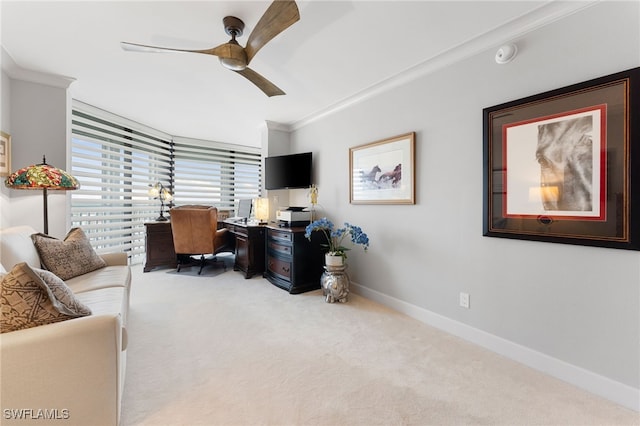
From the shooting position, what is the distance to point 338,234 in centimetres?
298

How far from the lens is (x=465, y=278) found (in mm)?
2166

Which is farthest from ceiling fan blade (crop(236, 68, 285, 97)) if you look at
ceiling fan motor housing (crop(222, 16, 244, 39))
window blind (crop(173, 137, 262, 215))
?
window blind (crop(173, 137, 262, 215))

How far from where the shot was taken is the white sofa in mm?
1020

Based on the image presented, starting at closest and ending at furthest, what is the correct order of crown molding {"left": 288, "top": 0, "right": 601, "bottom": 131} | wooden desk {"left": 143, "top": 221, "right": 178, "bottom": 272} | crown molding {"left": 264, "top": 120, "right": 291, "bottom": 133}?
crown molding {"left": 288, "top": 0, "right": 601, "bottom": 131}, wooden desk {"left": 143, "top": 221, "right": 178, "bottom": 272}, crown molding {"left": 264, "top": 120, "right": 291, "bottom": 133}

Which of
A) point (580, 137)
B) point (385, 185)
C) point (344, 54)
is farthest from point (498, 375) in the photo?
point (344, 54)

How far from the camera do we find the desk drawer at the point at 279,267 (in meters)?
3.26

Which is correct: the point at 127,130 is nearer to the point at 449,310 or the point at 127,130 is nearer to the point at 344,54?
the point at 344,54

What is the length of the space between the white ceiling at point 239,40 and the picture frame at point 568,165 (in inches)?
24.0

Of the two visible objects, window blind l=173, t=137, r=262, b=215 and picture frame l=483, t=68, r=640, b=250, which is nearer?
picture frame l=483, t=68, r=640, b=250

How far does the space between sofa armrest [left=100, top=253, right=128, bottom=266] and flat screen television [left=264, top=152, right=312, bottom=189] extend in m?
2.11

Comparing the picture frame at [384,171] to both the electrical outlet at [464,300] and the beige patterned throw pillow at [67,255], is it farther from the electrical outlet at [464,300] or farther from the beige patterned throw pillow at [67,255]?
the beige patterned throw pillow at [67,255]

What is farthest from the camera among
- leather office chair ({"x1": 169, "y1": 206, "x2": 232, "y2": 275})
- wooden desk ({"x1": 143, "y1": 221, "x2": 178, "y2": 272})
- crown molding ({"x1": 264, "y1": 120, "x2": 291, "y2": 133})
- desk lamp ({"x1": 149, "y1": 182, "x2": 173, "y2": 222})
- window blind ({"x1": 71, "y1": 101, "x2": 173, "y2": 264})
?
desk lamp ({"x1": 149, "y1": 182, "x2": 173, "y2": 222})

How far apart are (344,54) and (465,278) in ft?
7.12

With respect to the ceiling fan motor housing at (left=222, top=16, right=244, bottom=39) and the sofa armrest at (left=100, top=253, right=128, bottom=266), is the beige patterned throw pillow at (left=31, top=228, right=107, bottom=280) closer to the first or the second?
the sofa armrest at (left=100, top=253, right=128, bottom=266)
